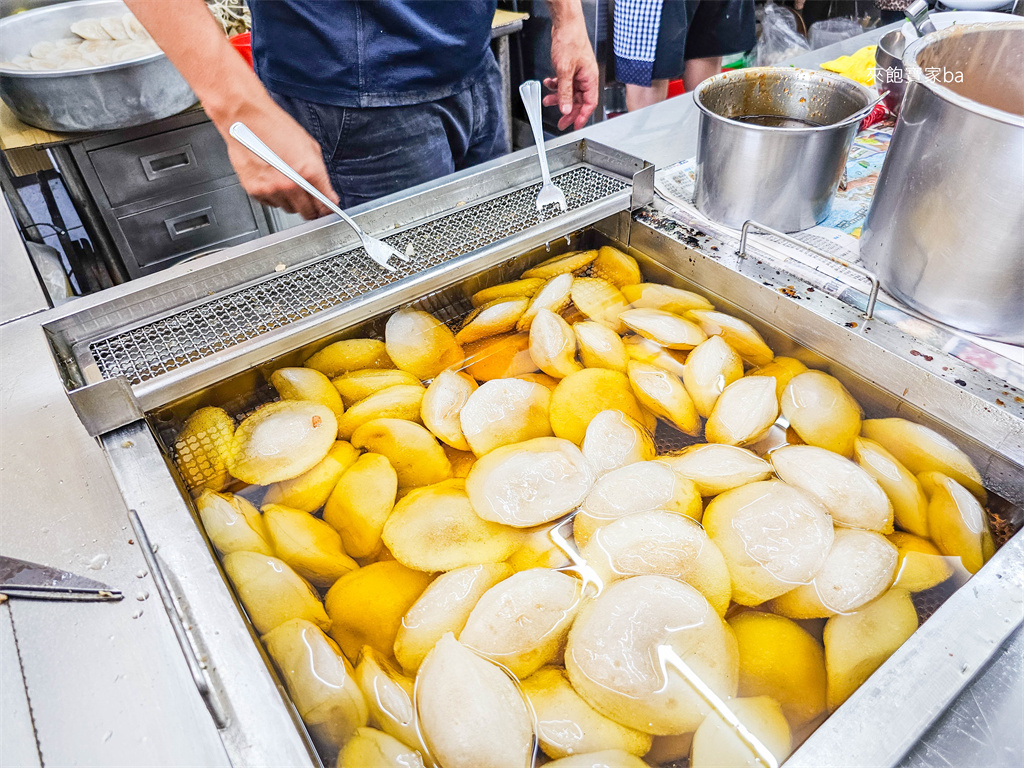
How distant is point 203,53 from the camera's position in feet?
3.03

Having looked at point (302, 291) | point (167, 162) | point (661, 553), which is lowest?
point (167, 162)

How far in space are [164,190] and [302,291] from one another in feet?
5.77

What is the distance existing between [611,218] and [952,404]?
577 millimetres

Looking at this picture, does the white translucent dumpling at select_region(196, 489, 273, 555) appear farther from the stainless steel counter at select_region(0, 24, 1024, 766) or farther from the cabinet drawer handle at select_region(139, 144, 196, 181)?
the cabinet drawer handle at select_region(139, 144, 196, 181)

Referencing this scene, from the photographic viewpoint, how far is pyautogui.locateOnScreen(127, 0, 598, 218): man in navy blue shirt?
0.94 metres

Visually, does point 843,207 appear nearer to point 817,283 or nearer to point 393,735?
point 817,283

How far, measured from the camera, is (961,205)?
29.2 inches

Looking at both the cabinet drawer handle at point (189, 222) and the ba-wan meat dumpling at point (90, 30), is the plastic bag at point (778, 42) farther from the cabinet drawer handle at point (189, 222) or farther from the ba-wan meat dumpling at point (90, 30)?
the ba-wan meat dumpling at point (90, 30)

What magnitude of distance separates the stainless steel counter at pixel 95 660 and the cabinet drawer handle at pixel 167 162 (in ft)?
5.63

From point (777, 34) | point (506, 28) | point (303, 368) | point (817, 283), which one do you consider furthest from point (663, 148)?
point (777, 34)

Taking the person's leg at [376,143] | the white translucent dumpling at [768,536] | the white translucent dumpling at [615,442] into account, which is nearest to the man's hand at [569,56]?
the person's leg at [376,143]

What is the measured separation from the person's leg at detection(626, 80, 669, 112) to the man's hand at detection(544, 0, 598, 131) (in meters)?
1.79

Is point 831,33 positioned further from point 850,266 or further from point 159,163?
point 159,163

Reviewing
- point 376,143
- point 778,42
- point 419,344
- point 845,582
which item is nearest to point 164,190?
point 376,143
